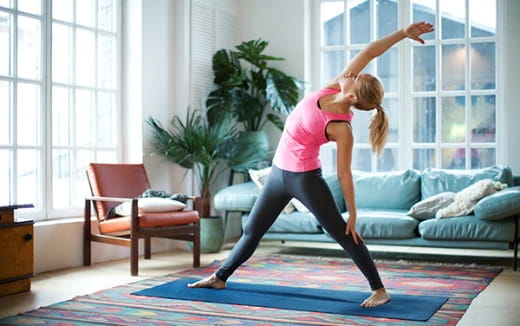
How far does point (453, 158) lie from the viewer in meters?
6.98

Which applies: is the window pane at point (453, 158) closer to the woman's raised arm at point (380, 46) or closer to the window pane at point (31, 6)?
the woman's raised arm at point (380, 46)

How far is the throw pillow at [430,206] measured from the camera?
5.55 meters

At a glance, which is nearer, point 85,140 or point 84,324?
point 84,324

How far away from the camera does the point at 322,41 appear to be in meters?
7.53

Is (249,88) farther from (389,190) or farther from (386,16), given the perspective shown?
(389,190)

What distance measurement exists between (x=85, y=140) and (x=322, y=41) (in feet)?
9.39

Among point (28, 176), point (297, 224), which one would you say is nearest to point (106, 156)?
point (28, 176)

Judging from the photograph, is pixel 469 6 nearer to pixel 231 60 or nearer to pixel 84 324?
pixel 231 60

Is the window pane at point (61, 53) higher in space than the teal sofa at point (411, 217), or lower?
higher

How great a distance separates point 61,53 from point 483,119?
13.2ft

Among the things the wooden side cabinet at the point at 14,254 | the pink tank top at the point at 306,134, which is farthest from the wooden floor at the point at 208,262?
the pink tank top at the point at 306,134

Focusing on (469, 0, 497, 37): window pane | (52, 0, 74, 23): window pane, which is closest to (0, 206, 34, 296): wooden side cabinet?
(52, 0, 74, 23): window pane

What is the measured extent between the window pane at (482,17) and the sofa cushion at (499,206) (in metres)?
2.26

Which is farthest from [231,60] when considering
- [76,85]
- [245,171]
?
[76,85]
